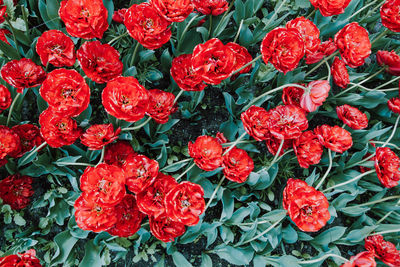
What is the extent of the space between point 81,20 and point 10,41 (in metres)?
0.67

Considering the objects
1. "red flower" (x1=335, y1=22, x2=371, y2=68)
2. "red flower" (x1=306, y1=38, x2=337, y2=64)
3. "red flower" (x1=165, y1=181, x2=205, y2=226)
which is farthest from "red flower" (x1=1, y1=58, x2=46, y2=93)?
"red flower" (x1=335, y1=22, x2=371, y2=68)

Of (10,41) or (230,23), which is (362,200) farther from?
(10,41)

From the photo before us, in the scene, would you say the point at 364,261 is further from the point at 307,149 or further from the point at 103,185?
the point at 103,185

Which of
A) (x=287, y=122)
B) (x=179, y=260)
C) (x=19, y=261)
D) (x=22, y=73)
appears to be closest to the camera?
(x=19, y=261)

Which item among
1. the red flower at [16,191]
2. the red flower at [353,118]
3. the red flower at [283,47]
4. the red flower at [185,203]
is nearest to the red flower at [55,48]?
the red flower at [16,191]

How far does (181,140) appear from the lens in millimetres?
1799

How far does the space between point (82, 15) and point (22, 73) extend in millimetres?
365

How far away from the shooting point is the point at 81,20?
3.93ft

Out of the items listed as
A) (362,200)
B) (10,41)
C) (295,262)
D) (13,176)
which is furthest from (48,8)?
(362,200)

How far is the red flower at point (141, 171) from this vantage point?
123 centimetres

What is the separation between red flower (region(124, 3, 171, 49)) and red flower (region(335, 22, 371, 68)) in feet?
2.73

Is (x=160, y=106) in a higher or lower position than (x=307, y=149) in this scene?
higher

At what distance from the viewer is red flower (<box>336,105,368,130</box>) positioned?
1538 millimetres

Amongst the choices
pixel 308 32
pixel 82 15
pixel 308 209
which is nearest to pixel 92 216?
pixel 82 15
